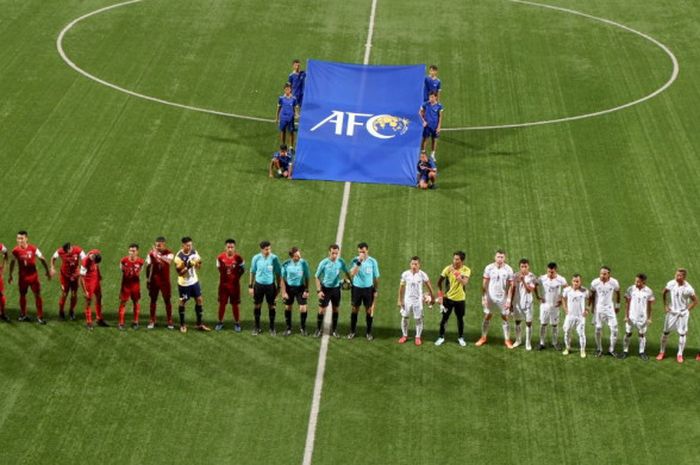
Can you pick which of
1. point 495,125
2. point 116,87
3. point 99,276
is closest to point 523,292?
point 99,276

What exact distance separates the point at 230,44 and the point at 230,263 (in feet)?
50.8

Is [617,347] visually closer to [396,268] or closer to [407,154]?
[396,268]

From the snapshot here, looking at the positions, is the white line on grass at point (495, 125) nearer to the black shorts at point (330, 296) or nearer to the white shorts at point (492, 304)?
the white shorts at point (492, 304)

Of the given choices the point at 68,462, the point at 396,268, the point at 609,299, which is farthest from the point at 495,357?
the point at 68,462

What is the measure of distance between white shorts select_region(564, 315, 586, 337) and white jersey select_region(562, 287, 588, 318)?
0.04 meters

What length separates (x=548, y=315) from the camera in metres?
22.9

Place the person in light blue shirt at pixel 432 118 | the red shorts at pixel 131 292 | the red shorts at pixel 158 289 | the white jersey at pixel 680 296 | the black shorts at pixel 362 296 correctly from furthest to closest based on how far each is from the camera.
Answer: the person in light blue shirt at pixel 432 118, the red shorts at pixel 158 289, the red shorts at pixel 131 292, the black shorts at pixel 362 296, the white jersey at pixel 680 296

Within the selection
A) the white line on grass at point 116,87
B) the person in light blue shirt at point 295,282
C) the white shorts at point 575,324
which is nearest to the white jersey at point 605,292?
the white shorts at point 575,324

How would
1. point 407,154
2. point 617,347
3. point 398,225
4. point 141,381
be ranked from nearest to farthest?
point 141,381 → point 617,347 → point 398,225 → point 407,154

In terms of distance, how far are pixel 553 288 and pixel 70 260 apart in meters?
8.42

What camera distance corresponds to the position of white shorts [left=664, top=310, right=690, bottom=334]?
2256cm

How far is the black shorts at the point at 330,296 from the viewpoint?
75.8 ft

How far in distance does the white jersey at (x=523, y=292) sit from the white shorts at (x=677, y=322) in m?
2.35

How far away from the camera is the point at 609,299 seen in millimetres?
22641
